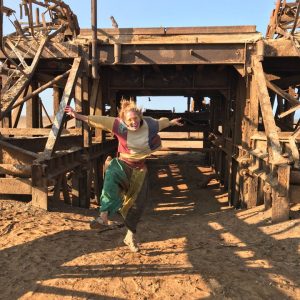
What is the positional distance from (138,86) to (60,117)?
394cm

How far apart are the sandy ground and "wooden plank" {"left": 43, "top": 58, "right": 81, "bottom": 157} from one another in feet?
3.57

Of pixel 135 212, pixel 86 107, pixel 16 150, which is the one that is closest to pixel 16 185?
pixel 16 150

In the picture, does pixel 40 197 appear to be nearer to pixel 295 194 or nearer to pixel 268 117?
pixel 295 194

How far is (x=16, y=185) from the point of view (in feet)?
18.7

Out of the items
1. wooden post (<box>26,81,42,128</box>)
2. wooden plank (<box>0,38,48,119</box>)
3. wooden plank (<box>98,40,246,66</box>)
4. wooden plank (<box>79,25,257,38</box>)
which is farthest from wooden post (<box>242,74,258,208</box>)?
wooden post (<box>26,81,42,128</box>)

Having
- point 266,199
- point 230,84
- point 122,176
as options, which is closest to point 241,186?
point 266,199

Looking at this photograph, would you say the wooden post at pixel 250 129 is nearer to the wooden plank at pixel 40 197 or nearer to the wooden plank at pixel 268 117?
the wooden plank at pixel 268 117

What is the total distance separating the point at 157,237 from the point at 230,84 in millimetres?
6262

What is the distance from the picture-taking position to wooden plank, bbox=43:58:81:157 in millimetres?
6160

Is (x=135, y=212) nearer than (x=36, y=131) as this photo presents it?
Yes

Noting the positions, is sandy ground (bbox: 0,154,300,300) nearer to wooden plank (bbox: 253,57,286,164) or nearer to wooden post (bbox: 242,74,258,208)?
wooden plank (bbox: 253,57,286,164)

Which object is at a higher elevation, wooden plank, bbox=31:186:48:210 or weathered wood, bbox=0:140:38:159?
weathered wood, bbox=0:140:38:159

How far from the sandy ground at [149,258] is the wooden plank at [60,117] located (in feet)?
3.57

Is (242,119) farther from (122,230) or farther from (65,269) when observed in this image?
(65,269)
